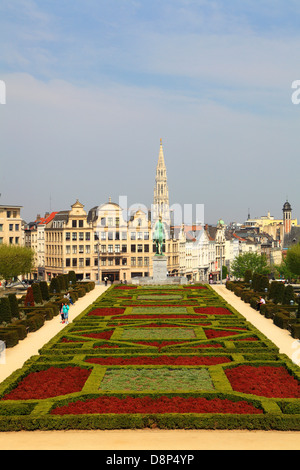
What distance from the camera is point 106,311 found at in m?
49.0

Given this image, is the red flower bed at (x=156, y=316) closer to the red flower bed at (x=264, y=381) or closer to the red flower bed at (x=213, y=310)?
the red flower bed at (x=213, y=310)

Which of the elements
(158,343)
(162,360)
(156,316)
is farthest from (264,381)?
(156,316)

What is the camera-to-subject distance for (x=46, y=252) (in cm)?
12900

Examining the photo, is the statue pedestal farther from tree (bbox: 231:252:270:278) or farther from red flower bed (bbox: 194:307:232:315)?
tree (bbox: 231:252:270:278)

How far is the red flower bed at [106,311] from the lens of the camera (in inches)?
1873

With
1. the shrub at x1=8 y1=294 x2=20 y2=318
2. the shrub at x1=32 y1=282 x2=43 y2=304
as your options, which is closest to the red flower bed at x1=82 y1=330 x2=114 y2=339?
the shrub at x1=8 y1=294 x2=20 y2=318

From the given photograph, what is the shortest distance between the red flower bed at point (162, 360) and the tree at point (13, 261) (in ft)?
160

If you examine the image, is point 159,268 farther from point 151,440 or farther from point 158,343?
point 151,440

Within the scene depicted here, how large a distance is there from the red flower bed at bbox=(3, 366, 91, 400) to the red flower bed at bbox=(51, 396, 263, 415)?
2.00 metres

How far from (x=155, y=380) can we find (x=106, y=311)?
23.6 metres

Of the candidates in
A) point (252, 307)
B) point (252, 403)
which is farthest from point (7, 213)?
point (252, 403)

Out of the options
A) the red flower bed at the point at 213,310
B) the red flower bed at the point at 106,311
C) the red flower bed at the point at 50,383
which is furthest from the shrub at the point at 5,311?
the red flower bed at the point at 213,310

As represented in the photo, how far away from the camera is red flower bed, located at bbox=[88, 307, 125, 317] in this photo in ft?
156
